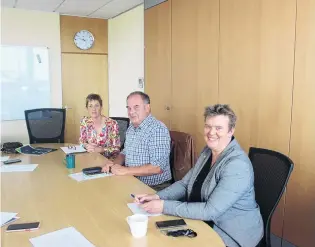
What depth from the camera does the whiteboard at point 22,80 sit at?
16.7 ft

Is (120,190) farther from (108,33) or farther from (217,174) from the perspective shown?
(108,33)

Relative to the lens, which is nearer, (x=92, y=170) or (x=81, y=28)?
(x=92, y=170)

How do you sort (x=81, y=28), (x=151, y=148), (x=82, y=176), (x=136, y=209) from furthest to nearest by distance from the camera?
1. (x=81, y=28)
2. (x=151, y=148)
3. (x=82, y=176)
4. (x=136, y=209)

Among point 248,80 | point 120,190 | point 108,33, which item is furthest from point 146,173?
point 108,33

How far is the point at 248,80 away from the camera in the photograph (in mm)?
2887

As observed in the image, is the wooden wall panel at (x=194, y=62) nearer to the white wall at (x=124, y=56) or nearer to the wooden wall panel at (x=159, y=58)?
the wooden wall panel at (x=159, y=58)

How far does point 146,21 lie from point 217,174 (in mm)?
3435

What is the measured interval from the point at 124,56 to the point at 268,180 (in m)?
4.18

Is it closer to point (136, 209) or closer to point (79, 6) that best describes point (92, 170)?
point (136, 209)

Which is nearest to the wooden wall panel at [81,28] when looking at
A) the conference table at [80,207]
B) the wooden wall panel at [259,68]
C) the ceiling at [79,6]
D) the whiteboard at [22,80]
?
the ceiling at [79,6]

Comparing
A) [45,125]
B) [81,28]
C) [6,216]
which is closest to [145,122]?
→ [6,216]

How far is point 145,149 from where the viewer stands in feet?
7.95

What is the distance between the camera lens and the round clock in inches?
221

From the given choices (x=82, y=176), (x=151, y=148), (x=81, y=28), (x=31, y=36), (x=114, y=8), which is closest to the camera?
(x=82, y=176)
